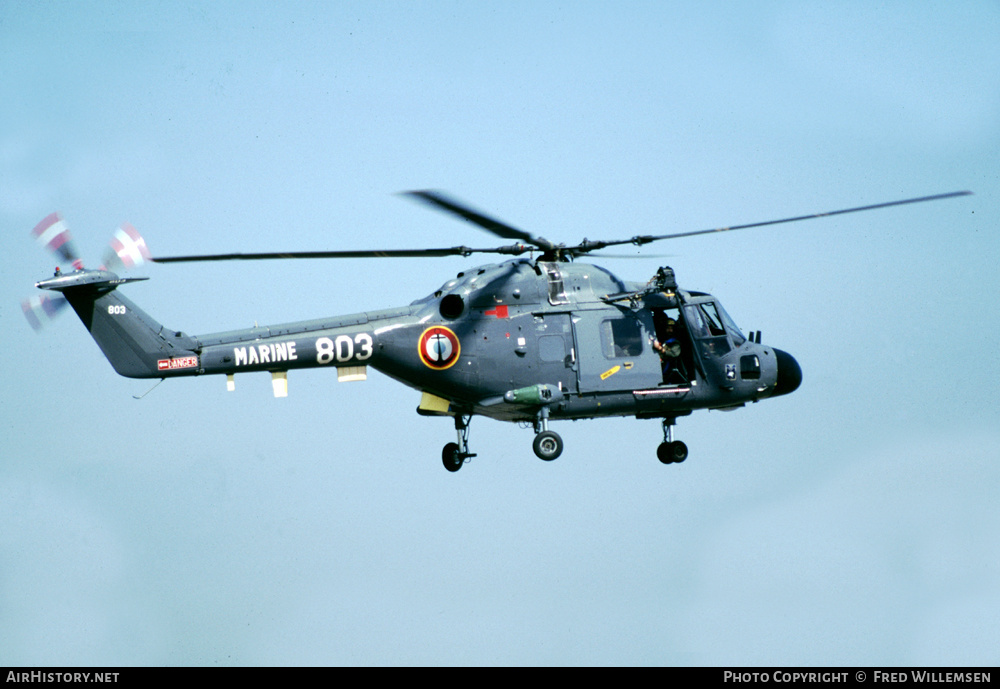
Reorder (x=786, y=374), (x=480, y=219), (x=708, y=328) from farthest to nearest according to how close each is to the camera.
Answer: (x=786, y=374) → (x=708, y=328) → (x=480, y=219)

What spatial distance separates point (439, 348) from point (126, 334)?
6.04m

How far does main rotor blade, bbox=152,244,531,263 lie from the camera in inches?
907


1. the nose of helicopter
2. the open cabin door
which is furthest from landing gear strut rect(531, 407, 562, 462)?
the nose of helicopter

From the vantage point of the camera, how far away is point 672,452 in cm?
2792

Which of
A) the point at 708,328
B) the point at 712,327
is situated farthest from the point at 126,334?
the point at 712,327

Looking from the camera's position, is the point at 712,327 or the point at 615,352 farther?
the point at 712,327

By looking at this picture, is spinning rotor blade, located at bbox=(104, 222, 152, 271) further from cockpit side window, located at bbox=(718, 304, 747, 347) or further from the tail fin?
cockpit side window, located at bbox=(718, 304, 747, 347)

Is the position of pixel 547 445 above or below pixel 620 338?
below

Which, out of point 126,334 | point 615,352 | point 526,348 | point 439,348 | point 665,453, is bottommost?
point 665,453

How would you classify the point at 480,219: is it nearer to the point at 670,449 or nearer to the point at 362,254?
the point at 362,254
